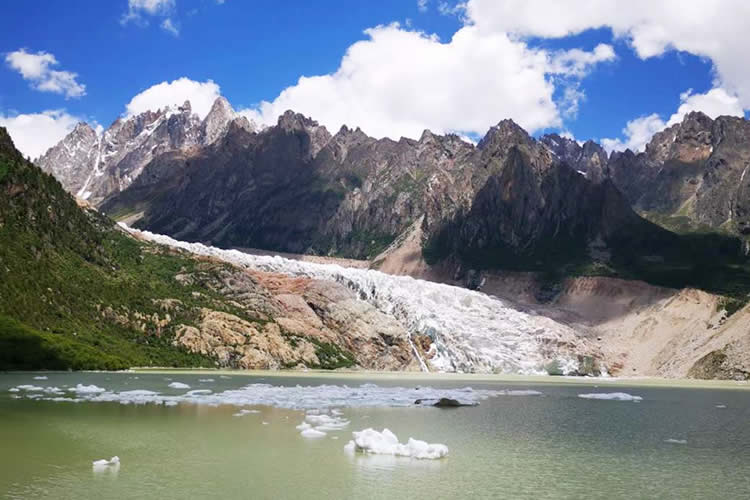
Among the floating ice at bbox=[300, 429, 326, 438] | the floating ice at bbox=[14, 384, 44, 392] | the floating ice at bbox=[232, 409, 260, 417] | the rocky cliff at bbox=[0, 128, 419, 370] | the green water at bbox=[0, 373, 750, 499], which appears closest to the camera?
the green water at bbox=[0, 373, 750, 499]

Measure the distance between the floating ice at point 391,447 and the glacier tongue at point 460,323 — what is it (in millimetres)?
105074

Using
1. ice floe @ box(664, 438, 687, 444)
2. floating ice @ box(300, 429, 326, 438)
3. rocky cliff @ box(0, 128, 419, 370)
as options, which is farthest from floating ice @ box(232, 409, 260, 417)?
rocky cliff @ box(0, 128, 419, 370)

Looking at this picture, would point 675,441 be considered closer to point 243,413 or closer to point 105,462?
A: point 243,413

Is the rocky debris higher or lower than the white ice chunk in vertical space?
lower

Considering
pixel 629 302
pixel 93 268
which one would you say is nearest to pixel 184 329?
Answer: pixel 93 268

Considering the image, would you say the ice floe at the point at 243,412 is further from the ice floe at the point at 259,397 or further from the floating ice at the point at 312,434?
the floating ice at the point at 312,434

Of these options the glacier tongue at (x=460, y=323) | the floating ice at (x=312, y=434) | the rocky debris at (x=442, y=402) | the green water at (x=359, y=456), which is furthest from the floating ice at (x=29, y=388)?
the glacier tongue at (x=460, y=323)

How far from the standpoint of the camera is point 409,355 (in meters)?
136

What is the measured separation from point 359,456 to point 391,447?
145 cm

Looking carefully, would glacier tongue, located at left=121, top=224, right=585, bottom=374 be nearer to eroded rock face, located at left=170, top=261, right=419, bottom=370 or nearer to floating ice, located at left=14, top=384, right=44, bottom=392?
eroded rock face, located at left=170, top=261, right=419, bottom=370

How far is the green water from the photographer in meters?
26.1

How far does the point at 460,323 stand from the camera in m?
160

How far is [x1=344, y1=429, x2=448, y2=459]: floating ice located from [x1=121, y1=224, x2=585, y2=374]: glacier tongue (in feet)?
345

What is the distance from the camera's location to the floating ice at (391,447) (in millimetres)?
31831
